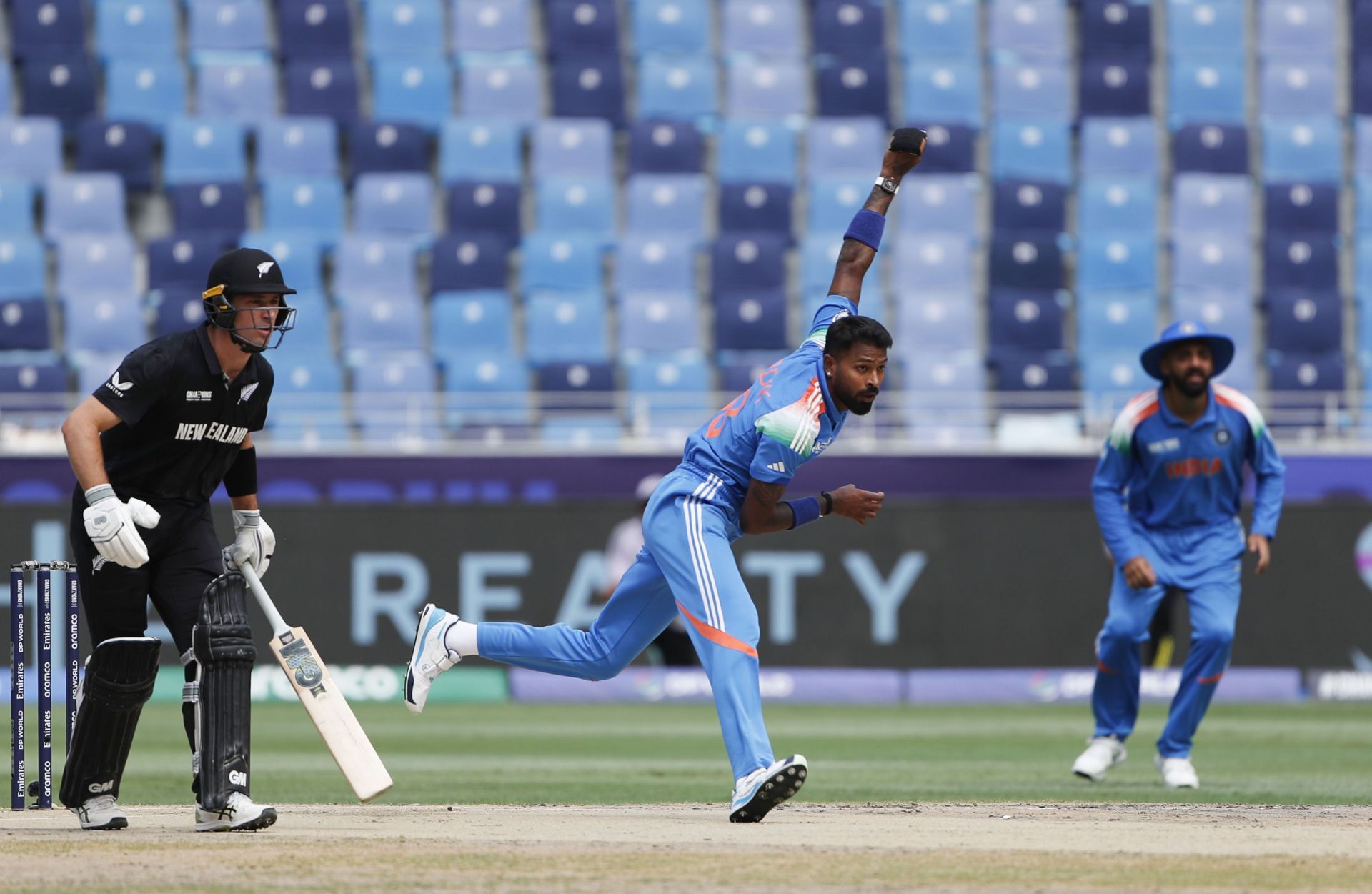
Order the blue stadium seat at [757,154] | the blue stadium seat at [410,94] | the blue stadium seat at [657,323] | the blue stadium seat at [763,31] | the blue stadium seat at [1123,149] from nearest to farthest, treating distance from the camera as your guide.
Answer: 1. the blue stadium seat at [657,323]
2. the blue stadium seat at [757,154]
3. the blue stadium seat at [1123,149]
4. the blue stadium seat at [410,94]
5. the blue stadium seat at [763,31]

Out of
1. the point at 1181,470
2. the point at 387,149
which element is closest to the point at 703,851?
the point at 1181,470

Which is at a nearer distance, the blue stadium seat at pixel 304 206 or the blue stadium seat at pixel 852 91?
the blue stadium seat at pixel 304 206

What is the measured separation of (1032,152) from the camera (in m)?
23.1

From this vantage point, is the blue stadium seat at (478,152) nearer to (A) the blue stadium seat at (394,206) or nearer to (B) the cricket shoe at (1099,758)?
(A) the blue stadium seat at (394,206)

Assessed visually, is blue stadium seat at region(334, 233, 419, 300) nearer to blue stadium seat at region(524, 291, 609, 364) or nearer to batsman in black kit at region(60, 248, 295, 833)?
blue stadium seat at region(524, 291, 609, 364)

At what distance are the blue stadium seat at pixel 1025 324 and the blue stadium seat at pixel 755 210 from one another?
2616mm

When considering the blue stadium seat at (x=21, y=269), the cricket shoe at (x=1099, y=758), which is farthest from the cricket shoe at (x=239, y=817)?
the blue stadium seat at (x=21, y=269)

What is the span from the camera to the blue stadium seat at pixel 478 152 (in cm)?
2283

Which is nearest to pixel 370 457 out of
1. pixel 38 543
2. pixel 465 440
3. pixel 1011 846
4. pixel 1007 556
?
pixel 465 440

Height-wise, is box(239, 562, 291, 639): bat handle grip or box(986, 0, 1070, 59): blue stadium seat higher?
box(986, 0, 1070, 59): blue stadium seat

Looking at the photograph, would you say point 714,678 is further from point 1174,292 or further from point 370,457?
point 1174,292

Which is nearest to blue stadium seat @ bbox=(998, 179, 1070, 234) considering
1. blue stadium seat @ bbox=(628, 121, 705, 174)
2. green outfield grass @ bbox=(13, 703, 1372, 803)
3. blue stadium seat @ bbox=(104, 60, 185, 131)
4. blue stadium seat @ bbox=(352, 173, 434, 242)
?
blue stadium seat @ bbox=(628, 121, 705, 174)

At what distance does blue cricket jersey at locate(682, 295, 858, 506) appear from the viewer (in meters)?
6.60

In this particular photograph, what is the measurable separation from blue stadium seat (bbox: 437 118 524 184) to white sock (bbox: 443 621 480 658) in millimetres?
15905
